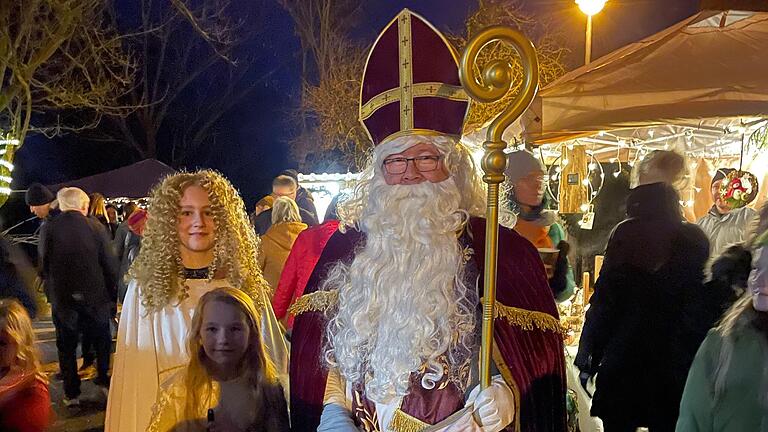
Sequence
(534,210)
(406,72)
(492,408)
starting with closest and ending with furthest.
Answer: (492,408), (406,72), (534,210)

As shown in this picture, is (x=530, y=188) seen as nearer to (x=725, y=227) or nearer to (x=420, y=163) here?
(x=725, y=227)

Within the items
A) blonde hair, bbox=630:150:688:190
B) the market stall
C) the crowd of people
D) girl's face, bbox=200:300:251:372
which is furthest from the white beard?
the market stall

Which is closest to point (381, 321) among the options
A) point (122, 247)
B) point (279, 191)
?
Answer: point (279, 191)

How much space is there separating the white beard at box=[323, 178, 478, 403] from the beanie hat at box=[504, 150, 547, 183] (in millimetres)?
1794

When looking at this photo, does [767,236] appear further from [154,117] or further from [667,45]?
[154,117]

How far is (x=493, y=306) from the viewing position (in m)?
1.96

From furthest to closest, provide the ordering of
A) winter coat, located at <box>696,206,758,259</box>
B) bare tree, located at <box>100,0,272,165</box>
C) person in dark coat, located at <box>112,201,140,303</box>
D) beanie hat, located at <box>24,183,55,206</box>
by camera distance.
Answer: bare tree, located at <box>100,0,272,165</box>, beanie hat, located at <box>24,183,55,206</box>, person in dark coat, located at <box>112,201,140,303</box>, winter coat, located at <box>696,206,758,259</box>

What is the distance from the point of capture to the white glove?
1922 mm

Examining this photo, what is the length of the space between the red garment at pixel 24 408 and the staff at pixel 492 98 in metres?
1.87

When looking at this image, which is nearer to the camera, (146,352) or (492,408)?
(492,408)

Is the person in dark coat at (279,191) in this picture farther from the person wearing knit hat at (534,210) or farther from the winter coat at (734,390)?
the winter coat at (734,390)

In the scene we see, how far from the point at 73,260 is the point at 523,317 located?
4.72 metres

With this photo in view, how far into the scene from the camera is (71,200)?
5449 millimetres

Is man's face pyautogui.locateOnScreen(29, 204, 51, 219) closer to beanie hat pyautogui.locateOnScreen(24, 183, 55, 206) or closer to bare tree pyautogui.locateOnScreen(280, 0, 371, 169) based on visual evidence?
beanie hat pyautogui.locateOnScreen(24, 183, 55, 206)
